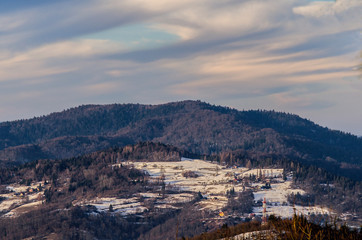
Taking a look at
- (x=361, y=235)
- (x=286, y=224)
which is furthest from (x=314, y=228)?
(x=286, y=224)

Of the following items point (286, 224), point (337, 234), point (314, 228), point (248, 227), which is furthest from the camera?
point (248, 227)

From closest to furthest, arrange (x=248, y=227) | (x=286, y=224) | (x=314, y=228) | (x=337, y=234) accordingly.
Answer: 1. (x=286, y=224)
2. (x=337, y=234)
3. (x=314, y=228)
4. (x=248, y=227)

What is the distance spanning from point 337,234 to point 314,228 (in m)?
9.62

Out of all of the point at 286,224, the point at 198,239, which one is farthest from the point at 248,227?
the point at 286,224

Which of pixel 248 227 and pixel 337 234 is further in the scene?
pixel 248 227

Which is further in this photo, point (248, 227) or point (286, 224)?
point (248, 227)

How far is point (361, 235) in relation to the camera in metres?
54.3

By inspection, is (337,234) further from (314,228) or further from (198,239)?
(198,239)

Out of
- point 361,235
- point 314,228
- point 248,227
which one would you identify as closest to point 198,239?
point 248,227

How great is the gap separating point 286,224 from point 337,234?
691 cm

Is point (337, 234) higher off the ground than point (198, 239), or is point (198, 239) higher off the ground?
point (337, 234)

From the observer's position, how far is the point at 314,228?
61.7 metres

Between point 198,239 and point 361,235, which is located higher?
point 361,235

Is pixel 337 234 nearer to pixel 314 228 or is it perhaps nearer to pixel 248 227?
pixel 314 228
